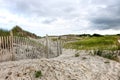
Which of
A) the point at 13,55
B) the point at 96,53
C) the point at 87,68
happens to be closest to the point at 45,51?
the point at 13,55

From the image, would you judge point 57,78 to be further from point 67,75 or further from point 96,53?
point 96,53

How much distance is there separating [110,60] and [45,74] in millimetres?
4633

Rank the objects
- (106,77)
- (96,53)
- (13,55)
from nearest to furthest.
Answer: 1. (106,77)
2. (96,53)
3. (13,55)

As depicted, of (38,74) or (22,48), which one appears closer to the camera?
(38,74)

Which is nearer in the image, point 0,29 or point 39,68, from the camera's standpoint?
point 39,68

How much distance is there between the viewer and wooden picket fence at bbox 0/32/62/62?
17.1 metres

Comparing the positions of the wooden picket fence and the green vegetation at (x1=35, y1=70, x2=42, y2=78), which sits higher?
the wooden picket fence

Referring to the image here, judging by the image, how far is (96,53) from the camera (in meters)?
16.1

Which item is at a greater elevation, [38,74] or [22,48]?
[22,48]

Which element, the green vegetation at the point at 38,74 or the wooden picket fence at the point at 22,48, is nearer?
the green vegetation at the point at 38,74

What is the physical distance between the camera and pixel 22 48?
18844mm

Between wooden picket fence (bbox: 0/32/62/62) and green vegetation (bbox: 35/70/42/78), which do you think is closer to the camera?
green vegetation (bbox: 35/70/42/78)

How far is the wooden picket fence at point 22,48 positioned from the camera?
56.1 ft

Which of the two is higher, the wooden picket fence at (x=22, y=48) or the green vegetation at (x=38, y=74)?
the wooden picket fence at (x=22, y=48)
